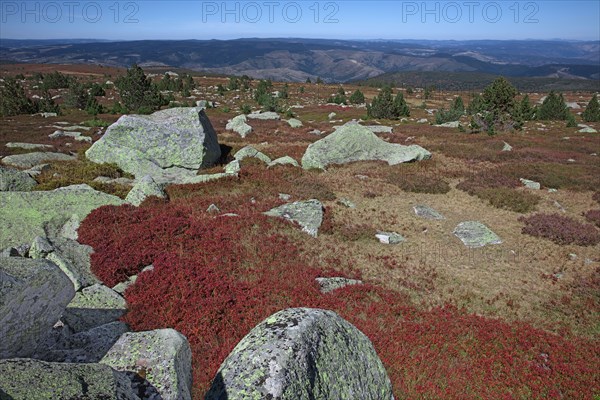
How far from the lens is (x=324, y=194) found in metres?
21.7

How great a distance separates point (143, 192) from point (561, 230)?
20.3 metres

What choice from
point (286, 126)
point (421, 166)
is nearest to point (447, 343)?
point (421, 166)

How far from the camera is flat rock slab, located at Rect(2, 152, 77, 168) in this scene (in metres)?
24.6

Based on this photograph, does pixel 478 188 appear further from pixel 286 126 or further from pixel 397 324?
pixel 286 126

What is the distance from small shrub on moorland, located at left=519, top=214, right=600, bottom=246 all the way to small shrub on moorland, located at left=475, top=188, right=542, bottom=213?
1.76 m

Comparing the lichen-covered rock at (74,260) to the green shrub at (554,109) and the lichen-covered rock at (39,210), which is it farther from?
the green shrub at (554,109)

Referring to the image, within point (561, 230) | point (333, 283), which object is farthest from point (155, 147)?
point (561, 230)

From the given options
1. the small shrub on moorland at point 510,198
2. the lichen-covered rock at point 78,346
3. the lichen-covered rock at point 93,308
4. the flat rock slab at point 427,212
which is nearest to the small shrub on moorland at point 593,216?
the small shrub on moorland at point 510,198

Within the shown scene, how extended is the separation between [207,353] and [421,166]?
82.7ft

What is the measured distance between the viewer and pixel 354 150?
31344 millimetres

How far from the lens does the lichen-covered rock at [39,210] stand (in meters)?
13.0

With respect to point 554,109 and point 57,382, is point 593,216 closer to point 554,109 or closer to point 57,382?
point 57,382

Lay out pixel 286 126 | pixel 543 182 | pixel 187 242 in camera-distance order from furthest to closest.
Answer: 1. pixel 286 126
2. pixel 543 182
3. pixel 187 242

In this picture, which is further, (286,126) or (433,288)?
(286,126)
